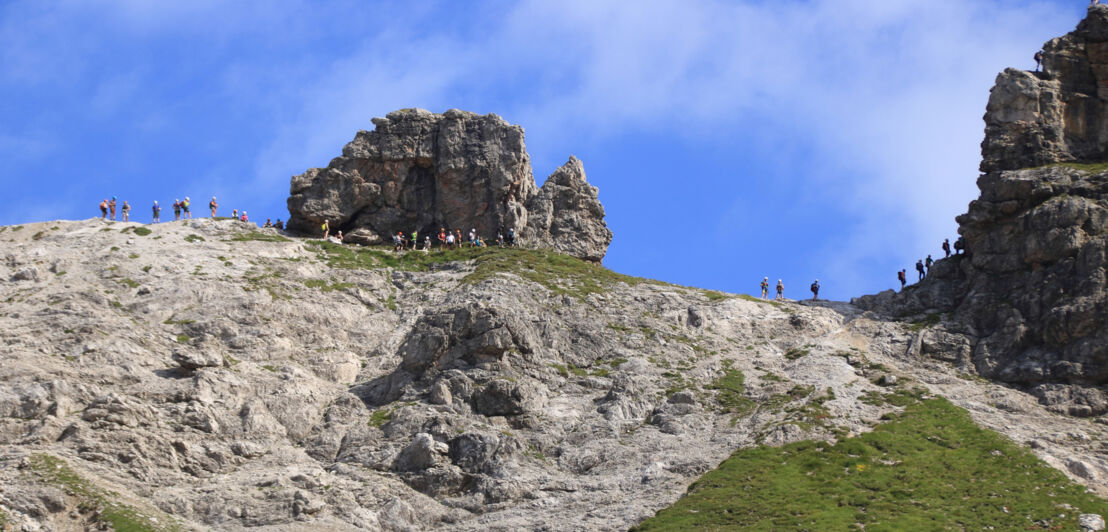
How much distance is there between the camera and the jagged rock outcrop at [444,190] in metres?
95.2

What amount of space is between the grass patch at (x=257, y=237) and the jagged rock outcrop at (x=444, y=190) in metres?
6.37

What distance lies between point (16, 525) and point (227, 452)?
12063 millimetres

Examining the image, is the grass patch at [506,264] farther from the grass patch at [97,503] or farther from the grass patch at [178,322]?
the grass patch at [97,503]

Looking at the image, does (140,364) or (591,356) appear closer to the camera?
(140,364)

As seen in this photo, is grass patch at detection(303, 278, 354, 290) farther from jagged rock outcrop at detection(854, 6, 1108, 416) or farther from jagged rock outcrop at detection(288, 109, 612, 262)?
jagged rock outcrop at detection(854, 6, 1108, 416)

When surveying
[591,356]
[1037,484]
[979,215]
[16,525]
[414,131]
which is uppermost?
[414,131]

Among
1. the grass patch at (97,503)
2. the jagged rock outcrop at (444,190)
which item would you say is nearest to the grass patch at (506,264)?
the jagged rock outcrop at (444,190)

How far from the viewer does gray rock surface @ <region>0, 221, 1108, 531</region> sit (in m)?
56.7

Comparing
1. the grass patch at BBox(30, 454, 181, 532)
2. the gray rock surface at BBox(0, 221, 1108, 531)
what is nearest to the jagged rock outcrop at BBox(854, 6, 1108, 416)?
the gray rock surface at BBox(0, 221, 1108, 531)

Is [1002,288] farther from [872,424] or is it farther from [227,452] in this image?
[227,452]

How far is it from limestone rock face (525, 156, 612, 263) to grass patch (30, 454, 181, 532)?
4834 cm

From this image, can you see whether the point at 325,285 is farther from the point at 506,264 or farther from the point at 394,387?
the point at 394,387

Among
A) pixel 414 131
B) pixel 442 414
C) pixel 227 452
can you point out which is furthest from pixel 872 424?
pixel 414 131

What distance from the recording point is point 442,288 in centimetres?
8194
